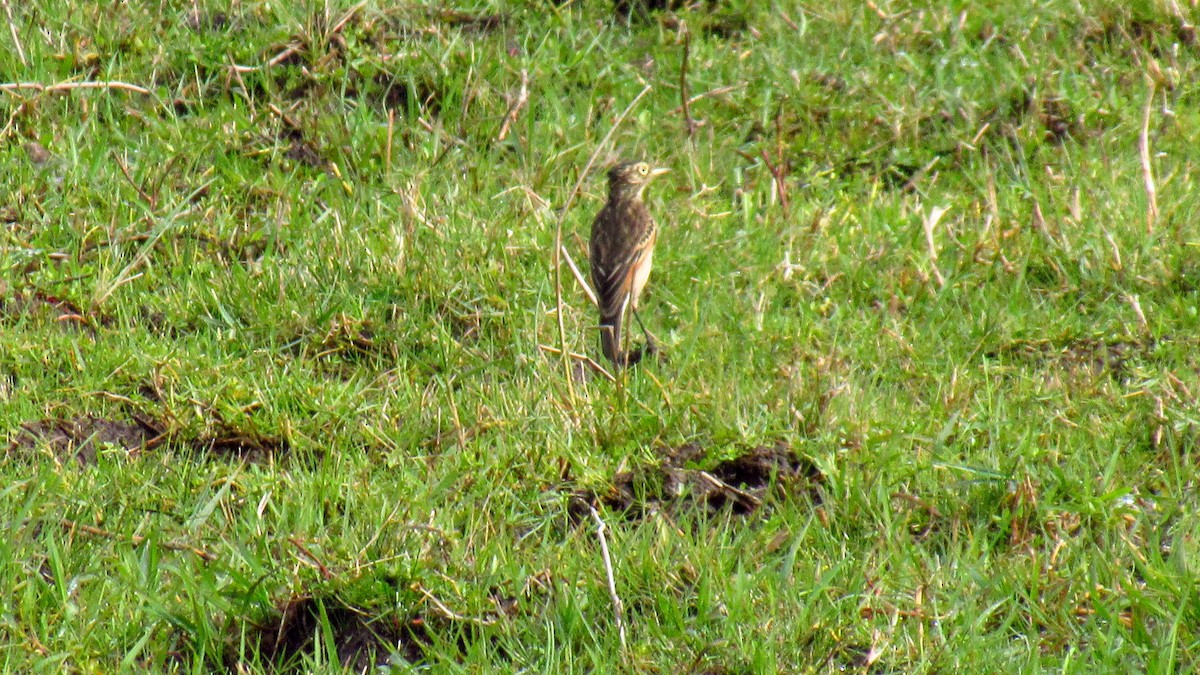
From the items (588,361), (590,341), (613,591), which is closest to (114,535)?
(613,591)

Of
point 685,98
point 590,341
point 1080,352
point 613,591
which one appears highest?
point 613,591

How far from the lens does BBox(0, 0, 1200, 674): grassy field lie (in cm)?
464

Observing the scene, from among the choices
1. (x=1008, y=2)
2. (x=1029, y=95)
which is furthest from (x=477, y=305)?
(x=1008, y=2)

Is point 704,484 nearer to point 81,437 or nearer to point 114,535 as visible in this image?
point 114,535

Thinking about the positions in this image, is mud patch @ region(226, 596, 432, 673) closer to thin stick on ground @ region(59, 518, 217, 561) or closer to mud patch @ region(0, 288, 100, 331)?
thin stick on ground @ region(59, 518, 217, 561)

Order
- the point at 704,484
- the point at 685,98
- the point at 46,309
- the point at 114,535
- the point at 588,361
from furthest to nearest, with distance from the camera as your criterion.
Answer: the point at 685,98 < the point at 46,309 < the point at 588,361 < the point at 704,484 < the point at 114,535

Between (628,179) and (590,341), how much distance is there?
1.02 metres

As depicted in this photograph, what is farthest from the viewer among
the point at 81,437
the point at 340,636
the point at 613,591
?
the point at 81,437

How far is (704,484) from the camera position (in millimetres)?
5406

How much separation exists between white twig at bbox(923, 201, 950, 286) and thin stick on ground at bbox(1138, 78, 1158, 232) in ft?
2.84

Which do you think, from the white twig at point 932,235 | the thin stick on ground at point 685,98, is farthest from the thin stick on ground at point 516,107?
the white twig at point 932,235

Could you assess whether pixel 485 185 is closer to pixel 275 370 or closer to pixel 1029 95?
pixel 275 370

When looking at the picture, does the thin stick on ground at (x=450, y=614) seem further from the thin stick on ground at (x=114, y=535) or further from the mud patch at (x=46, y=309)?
the mud patch at (x=46, y=309)

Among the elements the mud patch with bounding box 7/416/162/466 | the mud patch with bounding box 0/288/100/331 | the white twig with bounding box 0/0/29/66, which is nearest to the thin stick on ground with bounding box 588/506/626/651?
the mud patch with bounding box 7/416/162/466
